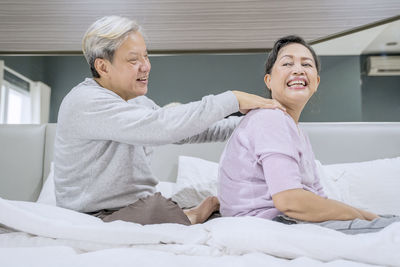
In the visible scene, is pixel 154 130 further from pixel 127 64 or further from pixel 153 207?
pixel 127 64

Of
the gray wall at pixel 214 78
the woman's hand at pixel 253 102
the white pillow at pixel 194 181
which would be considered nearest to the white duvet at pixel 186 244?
the woman's hand at pixel 253 102

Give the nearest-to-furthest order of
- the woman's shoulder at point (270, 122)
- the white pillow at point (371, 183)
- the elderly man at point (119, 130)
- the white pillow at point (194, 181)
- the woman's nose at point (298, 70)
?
the woman's shoulder at point (270, 122) → the elderly man at point (119, 130) → the woman's nose at point (298, 70) → the white pillow at point (371, 183) → the white pillow at point (194, 181)

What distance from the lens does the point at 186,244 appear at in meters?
1.06

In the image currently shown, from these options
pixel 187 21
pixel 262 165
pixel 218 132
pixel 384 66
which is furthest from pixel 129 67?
pixel 384 66

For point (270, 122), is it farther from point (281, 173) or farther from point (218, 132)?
point (218, 132)

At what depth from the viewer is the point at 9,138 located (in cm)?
279

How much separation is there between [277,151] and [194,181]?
1173 millimetres

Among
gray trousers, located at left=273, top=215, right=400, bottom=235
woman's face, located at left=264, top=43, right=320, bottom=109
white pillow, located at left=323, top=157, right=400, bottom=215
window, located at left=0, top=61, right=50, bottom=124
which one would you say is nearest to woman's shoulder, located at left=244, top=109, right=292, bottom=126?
woman's face, located at left=264, top=43, right=320, bottom=109

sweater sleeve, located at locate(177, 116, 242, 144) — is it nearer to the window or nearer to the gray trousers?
the gray trousers

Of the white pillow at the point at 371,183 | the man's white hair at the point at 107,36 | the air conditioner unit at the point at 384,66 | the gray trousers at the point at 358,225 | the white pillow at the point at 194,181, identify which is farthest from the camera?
the air conditioner unit at the point at 384,66

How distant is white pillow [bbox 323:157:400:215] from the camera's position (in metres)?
2.15

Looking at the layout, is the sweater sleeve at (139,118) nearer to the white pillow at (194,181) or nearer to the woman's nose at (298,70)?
the woman's nose at (298,70)

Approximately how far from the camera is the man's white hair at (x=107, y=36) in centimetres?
167

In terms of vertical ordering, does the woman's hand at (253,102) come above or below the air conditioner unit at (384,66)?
below
